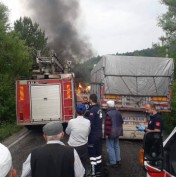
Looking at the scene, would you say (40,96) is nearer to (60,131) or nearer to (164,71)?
(164,71)

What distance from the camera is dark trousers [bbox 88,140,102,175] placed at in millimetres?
7836

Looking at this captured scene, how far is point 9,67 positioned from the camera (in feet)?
76.5

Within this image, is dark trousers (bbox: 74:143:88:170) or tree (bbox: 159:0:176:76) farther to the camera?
tree (bbox: 159:0:176:76)

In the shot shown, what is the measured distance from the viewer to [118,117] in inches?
363

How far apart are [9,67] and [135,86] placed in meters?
12.5

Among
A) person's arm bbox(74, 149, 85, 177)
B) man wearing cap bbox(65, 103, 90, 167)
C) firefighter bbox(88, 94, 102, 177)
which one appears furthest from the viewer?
firefighter bbox(88, 94, 102, 177)

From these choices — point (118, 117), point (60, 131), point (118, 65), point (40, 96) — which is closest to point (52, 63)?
point (40, 96)

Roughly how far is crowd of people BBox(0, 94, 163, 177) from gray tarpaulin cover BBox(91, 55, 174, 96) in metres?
1.49

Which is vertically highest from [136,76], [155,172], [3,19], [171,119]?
[3,19]

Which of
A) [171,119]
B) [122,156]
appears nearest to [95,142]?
[122,156]

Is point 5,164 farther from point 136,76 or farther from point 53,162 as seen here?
point 136,76

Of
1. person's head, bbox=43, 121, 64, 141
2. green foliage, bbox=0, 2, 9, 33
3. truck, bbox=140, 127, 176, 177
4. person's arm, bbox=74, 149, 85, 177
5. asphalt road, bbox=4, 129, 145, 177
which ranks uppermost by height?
green foliage, bbox=0, 2, 9, 33

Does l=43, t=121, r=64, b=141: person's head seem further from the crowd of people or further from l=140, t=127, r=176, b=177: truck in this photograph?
l=140, t=127, r=176, b=177: truck

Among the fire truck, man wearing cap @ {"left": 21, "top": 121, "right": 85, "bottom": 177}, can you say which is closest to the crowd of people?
man wearing cap @ {"left": 21, "top": 121, "right": 85, "bottom": 177}
